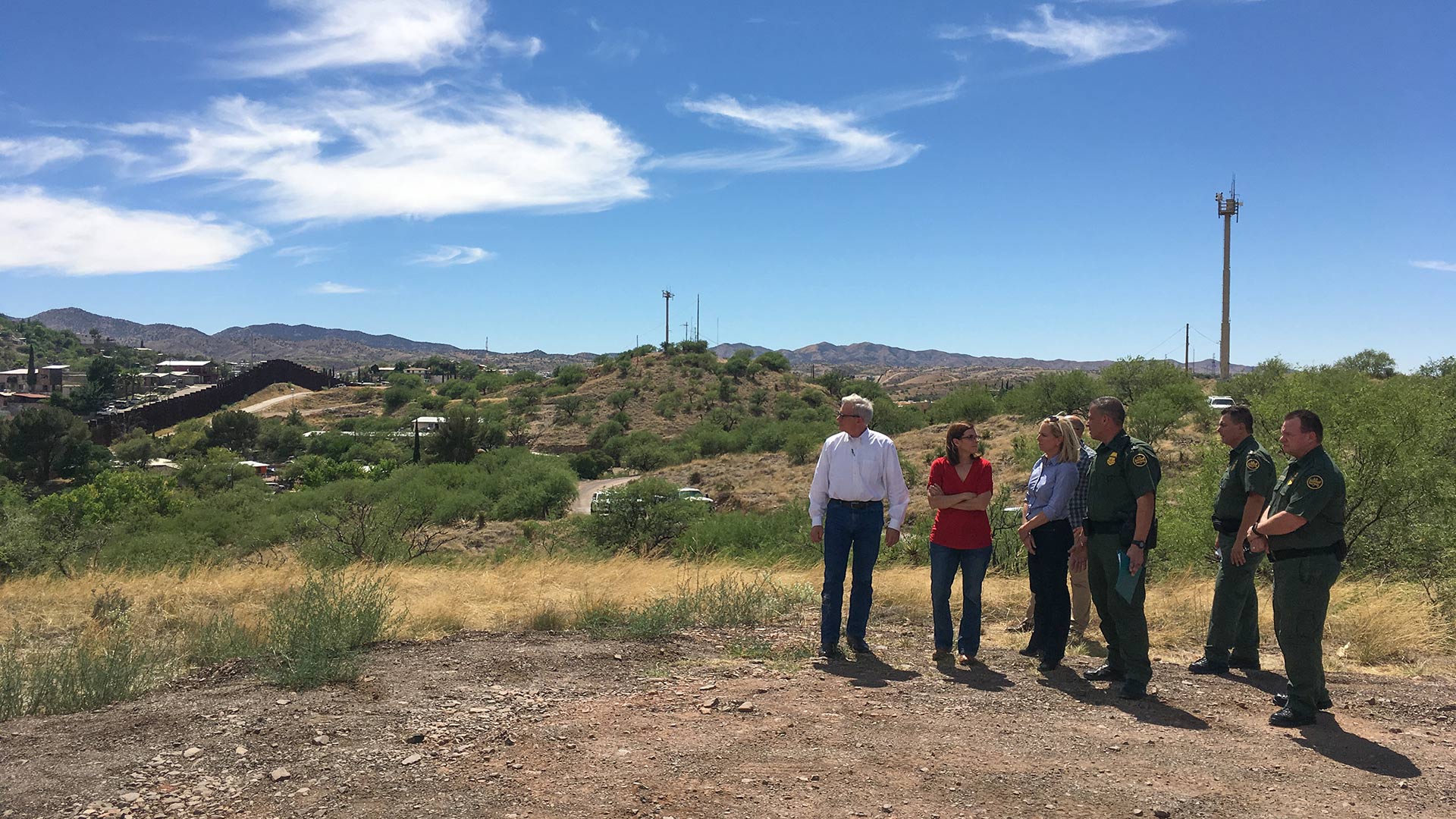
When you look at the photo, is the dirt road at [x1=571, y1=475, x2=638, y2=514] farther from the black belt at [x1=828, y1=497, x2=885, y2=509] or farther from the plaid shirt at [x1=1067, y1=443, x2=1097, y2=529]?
the plaid shirt at [x1=1067, y1=443, x2=1097, y2=529]

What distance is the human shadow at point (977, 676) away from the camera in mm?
5656

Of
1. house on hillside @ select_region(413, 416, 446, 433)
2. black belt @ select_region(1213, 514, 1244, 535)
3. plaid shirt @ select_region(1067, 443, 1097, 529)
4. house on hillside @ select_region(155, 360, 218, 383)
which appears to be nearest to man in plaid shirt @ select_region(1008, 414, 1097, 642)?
plaid shirt @ select_region(1067, 443, 1097, 529)

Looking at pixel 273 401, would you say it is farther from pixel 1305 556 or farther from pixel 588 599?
pixel 1305 556

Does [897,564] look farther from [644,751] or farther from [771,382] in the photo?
[771,382]

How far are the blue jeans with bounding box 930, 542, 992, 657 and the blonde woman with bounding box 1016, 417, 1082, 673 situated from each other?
36cm

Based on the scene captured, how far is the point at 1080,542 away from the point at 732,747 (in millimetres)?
2739

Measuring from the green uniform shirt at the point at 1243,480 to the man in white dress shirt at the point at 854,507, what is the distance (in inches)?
84.3

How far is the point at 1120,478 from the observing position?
5.57 metres

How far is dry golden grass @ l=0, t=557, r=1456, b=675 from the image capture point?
677 centimetres

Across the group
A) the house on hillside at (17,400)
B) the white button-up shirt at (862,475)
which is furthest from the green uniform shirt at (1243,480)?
the house on hillside at (17,400)

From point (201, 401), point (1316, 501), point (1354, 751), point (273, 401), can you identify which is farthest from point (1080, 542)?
point (273, 401)

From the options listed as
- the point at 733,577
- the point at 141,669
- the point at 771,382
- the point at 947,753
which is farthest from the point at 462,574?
the point at 771,382

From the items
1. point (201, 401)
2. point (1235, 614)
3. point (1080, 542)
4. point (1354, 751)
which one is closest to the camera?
point (1354, 751)

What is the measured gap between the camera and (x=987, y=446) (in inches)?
1529
